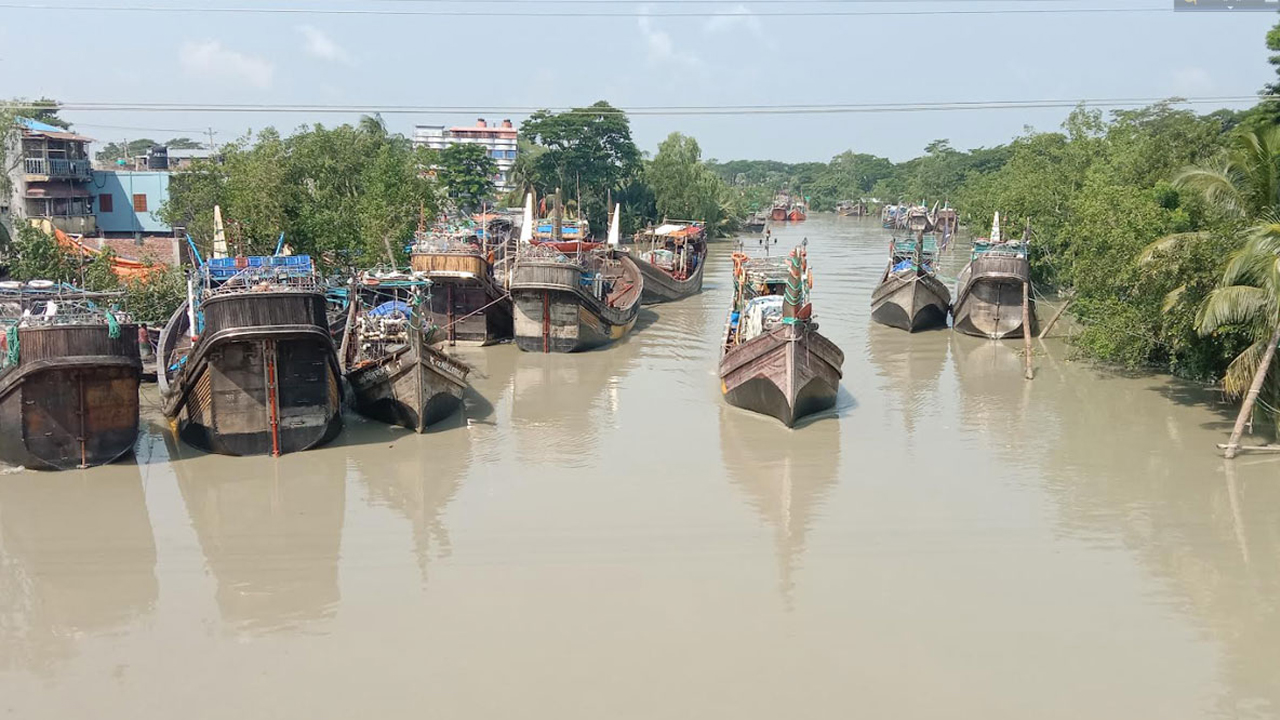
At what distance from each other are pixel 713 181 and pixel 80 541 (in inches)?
2138

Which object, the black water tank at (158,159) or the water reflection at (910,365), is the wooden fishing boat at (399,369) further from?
the black water tank at (158,159)

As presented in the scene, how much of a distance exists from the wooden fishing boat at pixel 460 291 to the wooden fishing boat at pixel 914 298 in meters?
10.9

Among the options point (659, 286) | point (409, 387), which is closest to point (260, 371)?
point (409, 387)

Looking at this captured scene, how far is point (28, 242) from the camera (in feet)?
76.9

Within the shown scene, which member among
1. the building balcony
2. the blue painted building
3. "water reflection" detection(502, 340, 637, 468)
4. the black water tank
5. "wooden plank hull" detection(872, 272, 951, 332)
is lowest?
"water reflection" detection(502, 340, 637, 468)

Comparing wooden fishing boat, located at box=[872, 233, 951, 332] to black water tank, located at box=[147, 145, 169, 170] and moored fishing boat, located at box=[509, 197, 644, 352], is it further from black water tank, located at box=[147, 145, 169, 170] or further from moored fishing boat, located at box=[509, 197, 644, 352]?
black water tank, located at box=[147, 145, 169, 170]

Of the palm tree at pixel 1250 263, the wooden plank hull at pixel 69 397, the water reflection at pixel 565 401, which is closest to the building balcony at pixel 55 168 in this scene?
the water reflection at pixel 565 401

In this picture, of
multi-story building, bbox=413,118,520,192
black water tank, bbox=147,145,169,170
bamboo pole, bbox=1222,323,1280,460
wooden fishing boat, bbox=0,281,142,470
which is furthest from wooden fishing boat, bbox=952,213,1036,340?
multi-story building, bbox=413,118,520,192

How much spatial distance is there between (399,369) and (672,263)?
852 inches

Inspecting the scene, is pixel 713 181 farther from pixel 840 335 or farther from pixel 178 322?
pixel 178 322

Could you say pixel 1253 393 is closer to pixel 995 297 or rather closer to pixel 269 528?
pixel 995 297

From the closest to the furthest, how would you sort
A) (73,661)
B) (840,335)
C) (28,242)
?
1. (73,661)
2. (28,242)
3. (840,335)

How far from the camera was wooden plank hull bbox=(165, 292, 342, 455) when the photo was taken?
14.8 meters

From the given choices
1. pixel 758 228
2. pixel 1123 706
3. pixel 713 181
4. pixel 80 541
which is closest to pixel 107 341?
pixel 80 541
